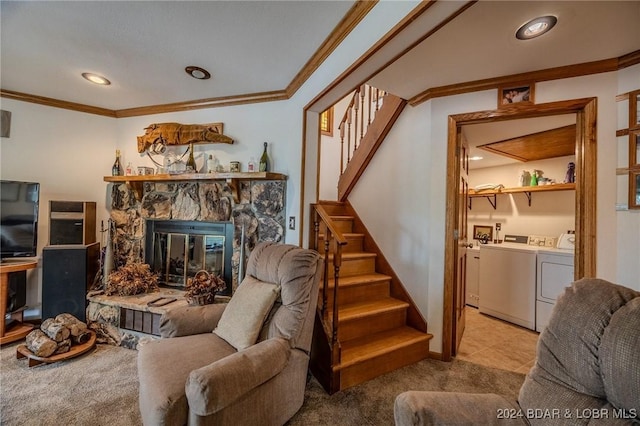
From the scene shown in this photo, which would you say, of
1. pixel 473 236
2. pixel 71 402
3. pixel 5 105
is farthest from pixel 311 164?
pixel 473 236

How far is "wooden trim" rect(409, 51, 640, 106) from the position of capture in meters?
1.86

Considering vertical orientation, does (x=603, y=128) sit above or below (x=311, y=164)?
above

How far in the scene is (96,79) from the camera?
2.42 meters

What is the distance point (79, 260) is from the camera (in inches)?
102

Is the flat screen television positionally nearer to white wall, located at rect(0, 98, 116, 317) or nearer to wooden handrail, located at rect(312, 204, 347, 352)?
white wall, located at rect(0, 98, 116, 317)

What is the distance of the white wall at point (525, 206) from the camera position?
3.58 meters

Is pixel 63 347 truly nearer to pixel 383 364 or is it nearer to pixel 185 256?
pixel 185 256

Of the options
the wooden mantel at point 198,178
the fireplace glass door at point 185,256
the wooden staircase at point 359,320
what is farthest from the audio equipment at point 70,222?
the wooden staircase at point 359,320

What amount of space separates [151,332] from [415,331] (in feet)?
7.67

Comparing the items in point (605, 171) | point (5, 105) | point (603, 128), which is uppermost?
point (5, 105)

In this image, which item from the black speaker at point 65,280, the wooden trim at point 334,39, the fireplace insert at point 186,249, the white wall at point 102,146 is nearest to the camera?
the wooden trim at point 334,39

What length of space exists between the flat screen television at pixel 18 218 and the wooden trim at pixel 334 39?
2669 millimetres

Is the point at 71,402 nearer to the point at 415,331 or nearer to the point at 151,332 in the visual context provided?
the point at 151,332

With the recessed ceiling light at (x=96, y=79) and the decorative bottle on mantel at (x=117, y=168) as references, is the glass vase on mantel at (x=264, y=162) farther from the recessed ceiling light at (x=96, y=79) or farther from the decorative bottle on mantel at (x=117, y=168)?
the decorative bottle on mantel at (x=117, y=168)
